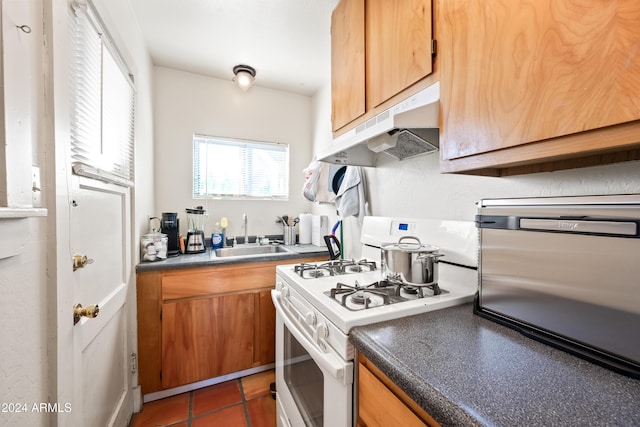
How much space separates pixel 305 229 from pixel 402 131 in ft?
5.01

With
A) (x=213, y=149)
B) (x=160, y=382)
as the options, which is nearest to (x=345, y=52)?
(x=213, y=149)

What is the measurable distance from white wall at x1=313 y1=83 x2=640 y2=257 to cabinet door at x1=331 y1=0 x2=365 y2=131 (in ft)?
1.32

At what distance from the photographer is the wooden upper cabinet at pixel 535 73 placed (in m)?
0.48

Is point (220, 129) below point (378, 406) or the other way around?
the other way around

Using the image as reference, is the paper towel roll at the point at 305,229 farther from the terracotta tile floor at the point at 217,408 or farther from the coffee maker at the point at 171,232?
the terracotta tile floor at the point at 217,408

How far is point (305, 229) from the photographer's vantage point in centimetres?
243

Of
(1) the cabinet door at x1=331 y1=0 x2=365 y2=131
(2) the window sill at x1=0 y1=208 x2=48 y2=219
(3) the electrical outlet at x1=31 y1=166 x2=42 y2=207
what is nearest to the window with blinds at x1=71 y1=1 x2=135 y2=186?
(3) the electrical outlet at x1=31 y1=166 x2=42 y2=207

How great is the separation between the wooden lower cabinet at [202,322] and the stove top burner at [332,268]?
0.63 meters

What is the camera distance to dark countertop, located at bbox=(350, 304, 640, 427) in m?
0.42

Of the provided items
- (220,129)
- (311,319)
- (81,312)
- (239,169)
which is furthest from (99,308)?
(220,129)

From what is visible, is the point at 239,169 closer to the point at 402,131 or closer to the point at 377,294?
the point at 402,131

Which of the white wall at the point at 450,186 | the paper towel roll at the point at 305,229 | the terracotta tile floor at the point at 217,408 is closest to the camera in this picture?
the white wall at the point at 450,186

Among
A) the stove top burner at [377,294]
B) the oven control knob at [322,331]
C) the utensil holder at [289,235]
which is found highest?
the utensil holder at [289,235]

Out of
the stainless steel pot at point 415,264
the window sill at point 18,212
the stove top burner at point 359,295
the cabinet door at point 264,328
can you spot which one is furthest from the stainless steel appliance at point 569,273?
the cabinet door at point 264,328
